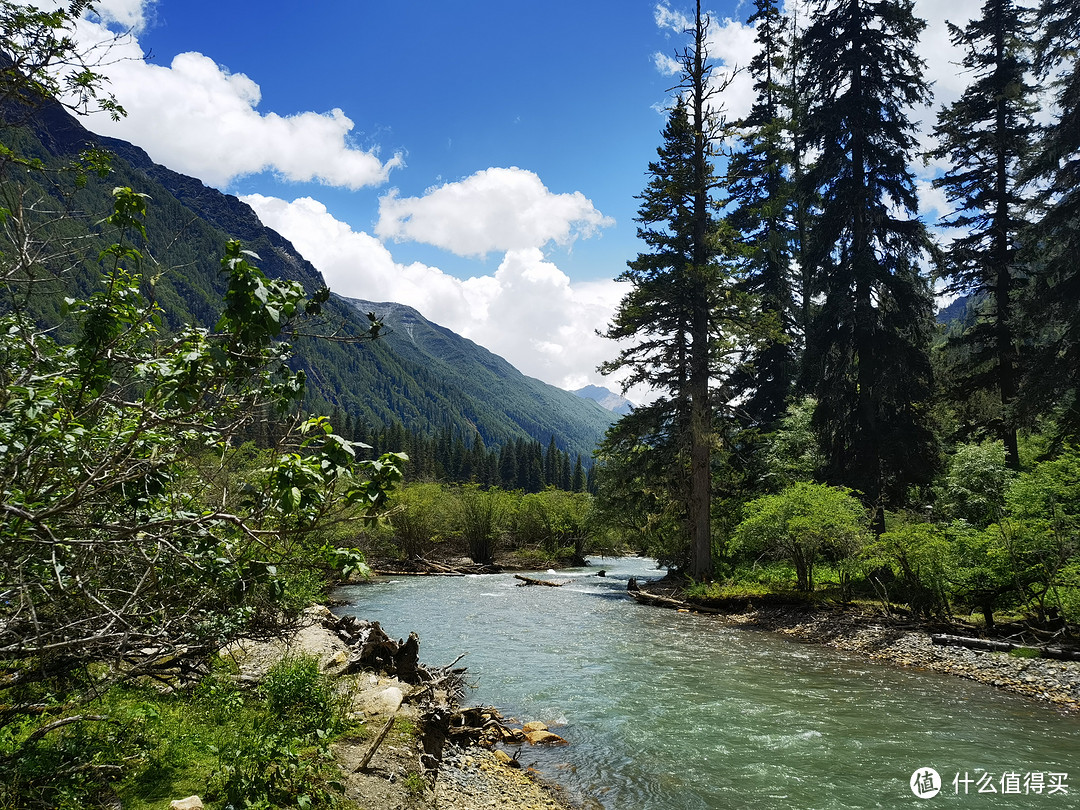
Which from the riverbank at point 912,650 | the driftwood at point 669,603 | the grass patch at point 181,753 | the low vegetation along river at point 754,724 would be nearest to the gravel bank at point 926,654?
the riverbank at point 912,650

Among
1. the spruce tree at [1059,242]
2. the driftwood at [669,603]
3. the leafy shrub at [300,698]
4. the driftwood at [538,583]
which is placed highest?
the spruce tree at [1059,242]

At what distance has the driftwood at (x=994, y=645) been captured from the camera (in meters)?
11.6

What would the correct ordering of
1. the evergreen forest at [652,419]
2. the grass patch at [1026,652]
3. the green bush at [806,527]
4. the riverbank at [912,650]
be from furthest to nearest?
the green bush at [806,527] → the grass patch at [1026,652] → the riverbank at [912,650] → the evergreen forest at [652,419]

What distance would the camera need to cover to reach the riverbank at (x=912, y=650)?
10.8 metres

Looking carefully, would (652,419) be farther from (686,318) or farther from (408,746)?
(408,746)

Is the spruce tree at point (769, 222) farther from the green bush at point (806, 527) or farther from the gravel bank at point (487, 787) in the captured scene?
the gravel bank at point (487, 787)

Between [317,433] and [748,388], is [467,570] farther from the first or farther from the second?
[317,433]

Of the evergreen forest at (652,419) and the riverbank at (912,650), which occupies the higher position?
the evergreen forest at (652,419)

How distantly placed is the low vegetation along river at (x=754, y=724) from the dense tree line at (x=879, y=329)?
4.57 m

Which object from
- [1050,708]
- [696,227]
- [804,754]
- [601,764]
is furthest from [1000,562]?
[696,227]

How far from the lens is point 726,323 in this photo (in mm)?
23375

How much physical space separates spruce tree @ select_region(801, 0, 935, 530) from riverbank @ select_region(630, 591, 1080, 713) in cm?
601

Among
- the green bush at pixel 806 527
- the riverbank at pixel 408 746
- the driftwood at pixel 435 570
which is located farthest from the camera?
the driftwood at pixel 435 570

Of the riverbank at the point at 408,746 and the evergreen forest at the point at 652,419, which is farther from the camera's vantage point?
the riverbank at the point at 408,746
